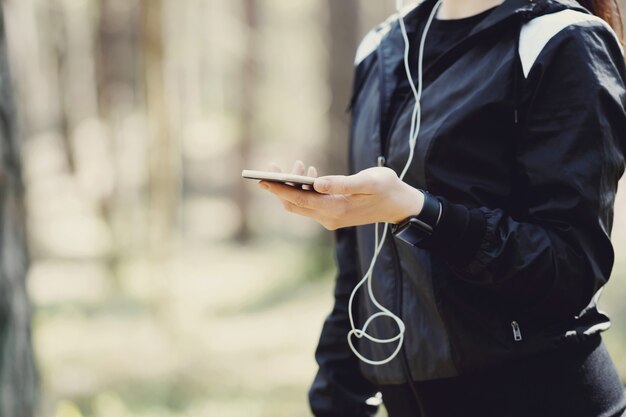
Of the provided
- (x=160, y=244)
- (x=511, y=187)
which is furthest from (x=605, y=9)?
(x=160, y=244)

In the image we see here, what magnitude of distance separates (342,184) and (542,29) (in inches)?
23.4

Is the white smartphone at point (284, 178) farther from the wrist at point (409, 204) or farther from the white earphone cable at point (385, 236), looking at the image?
the white earphone cable at point (385, 236)

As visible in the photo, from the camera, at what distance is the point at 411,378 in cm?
185

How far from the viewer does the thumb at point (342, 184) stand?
1.52m

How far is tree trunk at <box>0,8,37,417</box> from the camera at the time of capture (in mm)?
2955

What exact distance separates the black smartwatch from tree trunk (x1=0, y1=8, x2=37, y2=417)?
1.86 meters

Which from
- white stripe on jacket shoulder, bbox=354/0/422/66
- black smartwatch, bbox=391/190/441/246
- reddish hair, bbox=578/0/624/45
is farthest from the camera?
white stripe on jacket shoulder, bbox=354/0/422/66

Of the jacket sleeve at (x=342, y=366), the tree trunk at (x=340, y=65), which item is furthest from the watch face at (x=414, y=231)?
the tree trunk at (x=340, y=65)

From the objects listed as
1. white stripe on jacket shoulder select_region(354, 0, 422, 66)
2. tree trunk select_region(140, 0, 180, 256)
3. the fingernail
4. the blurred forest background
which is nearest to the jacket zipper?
the fingernail

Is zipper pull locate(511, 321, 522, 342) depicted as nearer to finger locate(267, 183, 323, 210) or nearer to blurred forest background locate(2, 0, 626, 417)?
finger locate(267, 183, 323, 210)

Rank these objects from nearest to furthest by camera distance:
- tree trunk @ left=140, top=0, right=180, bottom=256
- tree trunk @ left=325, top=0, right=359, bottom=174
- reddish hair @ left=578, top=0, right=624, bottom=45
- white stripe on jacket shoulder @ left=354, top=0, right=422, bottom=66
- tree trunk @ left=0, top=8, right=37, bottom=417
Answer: reddish hair @ left=578, top=0, right=624, bottom=45, white stripe on jacket shoulder @ left=354, top=0, right=422, bottom=66, tree trunk @ left=0, top=8, right=37, bottom=417, tree trunk @ left=140, top=0, right=180, bottom=256, tree trunk @ left=325, top=0, right=359, bottom=174

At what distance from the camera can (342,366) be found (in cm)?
229

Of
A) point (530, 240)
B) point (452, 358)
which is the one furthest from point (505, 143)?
point (452, 358)

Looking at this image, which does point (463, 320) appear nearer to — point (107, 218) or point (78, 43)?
point (107, 218)
